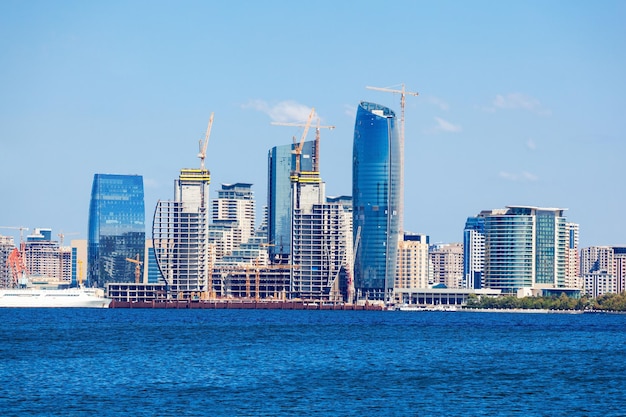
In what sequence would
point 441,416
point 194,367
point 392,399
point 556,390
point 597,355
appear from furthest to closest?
point 597,355, point 194,367, point 556,390, point 392,399, point 441,416

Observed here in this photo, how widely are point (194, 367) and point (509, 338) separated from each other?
62751 mm

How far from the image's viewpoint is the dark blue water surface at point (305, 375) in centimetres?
7662

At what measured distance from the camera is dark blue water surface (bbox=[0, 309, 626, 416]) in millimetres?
76625

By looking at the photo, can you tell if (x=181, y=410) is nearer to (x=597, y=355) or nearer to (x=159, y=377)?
(x=159, y=377)

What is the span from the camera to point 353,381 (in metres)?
91.0

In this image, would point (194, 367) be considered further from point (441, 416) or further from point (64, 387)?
point (441, 416)

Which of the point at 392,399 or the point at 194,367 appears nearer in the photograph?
the point at 392,399

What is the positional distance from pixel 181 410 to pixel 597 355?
60117mm

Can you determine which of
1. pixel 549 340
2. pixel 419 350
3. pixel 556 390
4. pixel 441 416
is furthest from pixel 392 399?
pixel 549 340

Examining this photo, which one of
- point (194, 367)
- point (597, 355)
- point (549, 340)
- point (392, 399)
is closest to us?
point (392, 399)

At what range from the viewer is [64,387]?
277 feet

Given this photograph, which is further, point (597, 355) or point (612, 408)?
point (597, 355)

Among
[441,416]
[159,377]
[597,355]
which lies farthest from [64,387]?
[597,355]

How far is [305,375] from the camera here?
95.1 meters
